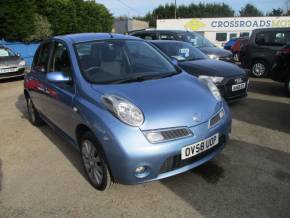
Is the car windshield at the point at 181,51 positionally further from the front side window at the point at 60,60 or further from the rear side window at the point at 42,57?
the front side window at the point at 60,60

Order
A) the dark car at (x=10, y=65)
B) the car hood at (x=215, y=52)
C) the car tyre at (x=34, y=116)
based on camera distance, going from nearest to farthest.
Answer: the car tyre at (x=34, y=116), the car hood at (x=215, y=52), the dark car at (x=10, y=65)

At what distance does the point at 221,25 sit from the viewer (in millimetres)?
31953

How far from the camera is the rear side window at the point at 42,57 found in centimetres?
499

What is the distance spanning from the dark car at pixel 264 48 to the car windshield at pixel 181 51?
3.75 metres

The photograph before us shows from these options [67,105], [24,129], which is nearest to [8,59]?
[24,129]

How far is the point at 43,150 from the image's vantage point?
485 centimetres

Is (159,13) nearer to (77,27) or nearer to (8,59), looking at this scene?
(77,27)

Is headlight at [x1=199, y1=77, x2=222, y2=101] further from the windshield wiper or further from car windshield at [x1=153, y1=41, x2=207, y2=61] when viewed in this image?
car windshield at [x1=153, y1=41, x2=207, y2=61]

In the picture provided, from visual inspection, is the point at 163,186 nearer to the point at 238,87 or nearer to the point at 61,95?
the point at 61,95

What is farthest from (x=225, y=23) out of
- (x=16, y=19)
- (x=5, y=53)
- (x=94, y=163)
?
(x=94, y=163)

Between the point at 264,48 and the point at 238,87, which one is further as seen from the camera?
the point at 264,48

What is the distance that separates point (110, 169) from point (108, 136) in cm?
37

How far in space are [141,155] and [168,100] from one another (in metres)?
0.70

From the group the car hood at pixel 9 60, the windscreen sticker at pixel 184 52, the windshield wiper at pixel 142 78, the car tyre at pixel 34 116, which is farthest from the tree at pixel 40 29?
the windshield wiper at pixel 142 78
